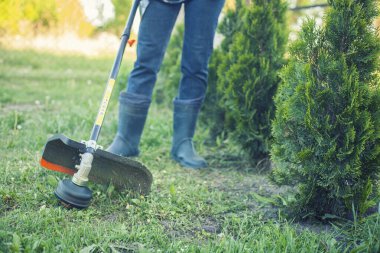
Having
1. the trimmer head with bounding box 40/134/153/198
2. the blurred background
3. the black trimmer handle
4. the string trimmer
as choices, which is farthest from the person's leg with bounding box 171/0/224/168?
the blurred background

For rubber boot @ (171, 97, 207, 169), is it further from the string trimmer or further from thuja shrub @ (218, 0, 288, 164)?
the string trimmer

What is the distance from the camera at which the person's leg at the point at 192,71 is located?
10.9ft

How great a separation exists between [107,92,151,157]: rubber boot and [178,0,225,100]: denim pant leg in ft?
1.28

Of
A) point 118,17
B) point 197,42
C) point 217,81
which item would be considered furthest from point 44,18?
point 197,42

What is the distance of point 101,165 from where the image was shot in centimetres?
258

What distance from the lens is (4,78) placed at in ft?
23.6

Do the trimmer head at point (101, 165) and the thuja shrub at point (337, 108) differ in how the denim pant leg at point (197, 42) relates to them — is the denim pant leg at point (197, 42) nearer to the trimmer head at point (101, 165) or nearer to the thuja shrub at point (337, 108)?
the thuja shrub at point (337, 108)

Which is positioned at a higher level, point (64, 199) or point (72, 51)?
point (72, 51)

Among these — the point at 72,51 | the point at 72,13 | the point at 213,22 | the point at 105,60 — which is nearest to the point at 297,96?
the point at 213,22

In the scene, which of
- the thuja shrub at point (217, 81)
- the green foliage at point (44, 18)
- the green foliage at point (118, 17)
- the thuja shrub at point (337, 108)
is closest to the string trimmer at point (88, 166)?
the thuja shrub at point (337, 108)

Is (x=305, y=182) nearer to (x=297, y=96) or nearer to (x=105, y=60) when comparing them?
(x=297, y=96)

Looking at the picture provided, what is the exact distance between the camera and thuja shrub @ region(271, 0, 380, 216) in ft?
7.55

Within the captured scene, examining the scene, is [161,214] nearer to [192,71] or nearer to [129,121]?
[129,121]

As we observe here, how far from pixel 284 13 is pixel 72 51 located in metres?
9.38
